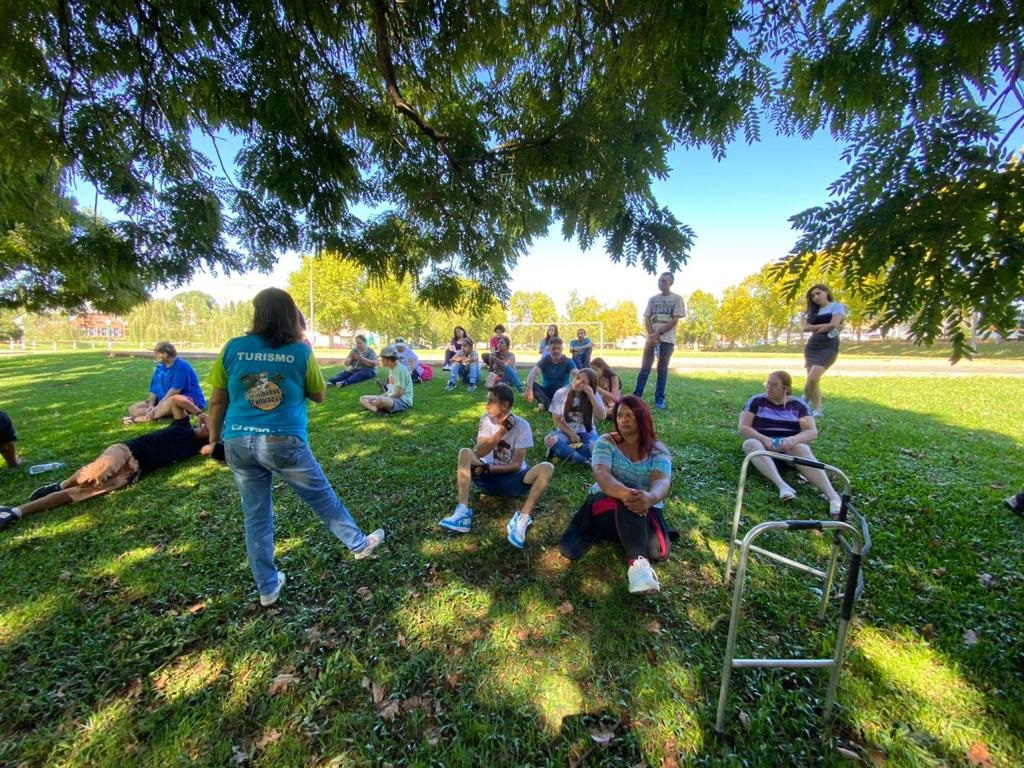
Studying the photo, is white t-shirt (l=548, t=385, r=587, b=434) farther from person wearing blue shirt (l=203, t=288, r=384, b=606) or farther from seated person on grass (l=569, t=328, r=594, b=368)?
seated person on grass (l=569, t=328, r=594, b=368)

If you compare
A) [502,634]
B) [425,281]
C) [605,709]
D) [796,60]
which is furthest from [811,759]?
[425,281]

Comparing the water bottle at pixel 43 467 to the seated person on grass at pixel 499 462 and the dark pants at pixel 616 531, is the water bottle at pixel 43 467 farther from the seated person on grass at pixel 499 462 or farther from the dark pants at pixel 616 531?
the dark pants at pixel 616 531

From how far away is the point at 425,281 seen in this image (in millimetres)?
3549

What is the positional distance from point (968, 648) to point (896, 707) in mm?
826

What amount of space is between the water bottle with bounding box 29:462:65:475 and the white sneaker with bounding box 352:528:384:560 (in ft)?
15.7

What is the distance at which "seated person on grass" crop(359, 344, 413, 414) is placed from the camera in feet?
24.8

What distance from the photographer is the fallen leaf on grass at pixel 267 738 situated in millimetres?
1861

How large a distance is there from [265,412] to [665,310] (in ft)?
21.2

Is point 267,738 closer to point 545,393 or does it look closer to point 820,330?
point 545,393

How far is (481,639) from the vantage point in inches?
96.6

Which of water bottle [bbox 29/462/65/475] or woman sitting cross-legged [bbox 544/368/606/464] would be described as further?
woman sitting cross-legged [bbox 544/368/606/464]

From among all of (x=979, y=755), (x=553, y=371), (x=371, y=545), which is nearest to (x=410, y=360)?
(x=553, y=371)

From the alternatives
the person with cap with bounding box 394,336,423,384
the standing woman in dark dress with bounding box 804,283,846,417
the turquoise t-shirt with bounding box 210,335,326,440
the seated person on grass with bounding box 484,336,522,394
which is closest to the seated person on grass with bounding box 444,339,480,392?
the seated person on grass with bounding box 484,336,522,394

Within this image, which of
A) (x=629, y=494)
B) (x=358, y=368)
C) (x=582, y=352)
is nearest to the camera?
(x=629, y=494)
